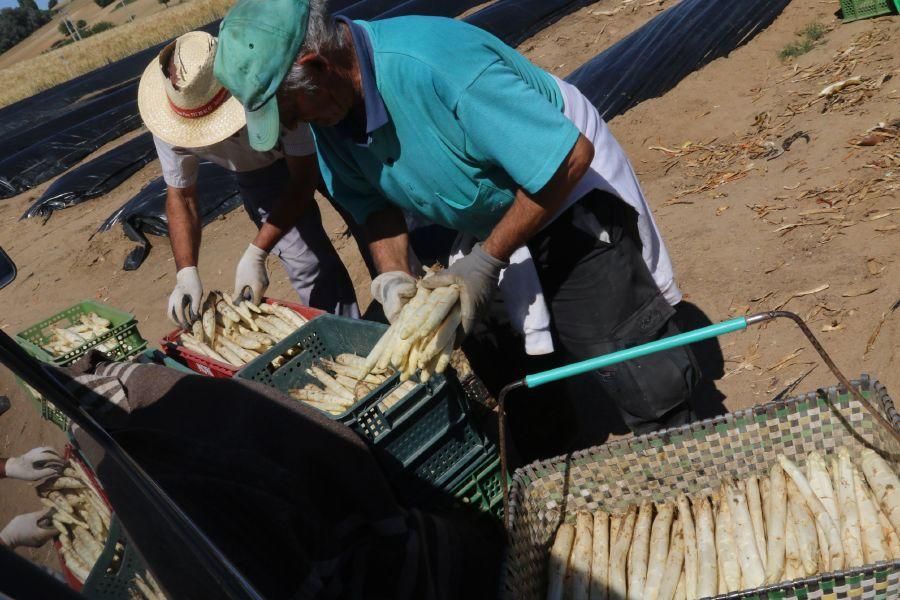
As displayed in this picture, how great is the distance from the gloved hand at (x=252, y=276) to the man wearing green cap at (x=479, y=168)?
1410mm

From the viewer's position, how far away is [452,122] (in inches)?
103

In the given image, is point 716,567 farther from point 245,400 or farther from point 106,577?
point 106,577

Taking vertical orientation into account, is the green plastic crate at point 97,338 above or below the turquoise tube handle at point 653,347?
below

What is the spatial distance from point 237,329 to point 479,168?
2.40m

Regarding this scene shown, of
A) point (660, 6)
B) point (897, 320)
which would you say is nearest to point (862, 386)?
point (897, 320)

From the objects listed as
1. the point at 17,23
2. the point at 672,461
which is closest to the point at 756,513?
the point at 672,461

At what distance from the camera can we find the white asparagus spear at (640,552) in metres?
2.89

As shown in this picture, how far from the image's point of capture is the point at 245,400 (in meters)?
3.04

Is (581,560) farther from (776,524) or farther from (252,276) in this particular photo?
(252,276)

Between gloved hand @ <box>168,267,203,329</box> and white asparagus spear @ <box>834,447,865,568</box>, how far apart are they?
3.38m

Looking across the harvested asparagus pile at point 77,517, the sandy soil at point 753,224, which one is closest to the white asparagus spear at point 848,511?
the sandy soil at point 753,224

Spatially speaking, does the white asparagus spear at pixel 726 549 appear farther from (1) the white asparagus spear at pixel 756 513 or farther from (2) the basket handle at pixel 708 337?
(2) the basket handle at pixel 708 337

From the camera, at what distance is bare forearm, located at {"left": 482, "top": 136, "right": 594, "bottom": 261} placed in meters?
2.57

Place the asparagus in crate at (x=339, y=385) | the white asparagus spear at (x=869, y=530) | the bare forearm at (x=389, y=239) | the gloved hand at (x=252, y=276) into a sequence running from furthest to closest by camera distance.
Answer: the gloved hand at (x=252, y=276) < the asparagus in crate at (x=339, y=385) < the bare forearm at (x=389, y=239) < the white asparagus spear at (x=869, y=530)
